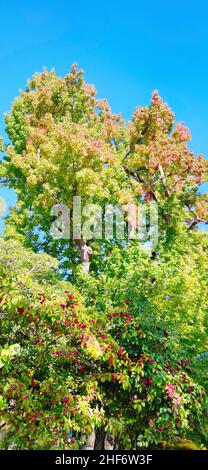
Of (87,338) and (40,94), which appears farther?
(40,94)

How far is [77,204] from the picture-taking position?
34.8ft

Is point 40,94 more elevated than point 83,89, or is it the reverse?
point 83,89

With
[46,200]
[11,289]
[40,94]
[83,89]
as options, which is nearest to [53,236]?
[46,200]

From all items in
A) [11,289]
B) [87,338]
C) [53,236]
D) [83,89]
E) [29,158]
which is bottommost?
[87,338]

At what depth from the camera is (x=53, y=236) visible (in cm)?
1211

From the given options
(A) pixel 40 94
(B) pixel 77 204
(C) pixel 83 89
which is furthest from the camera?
(C) pixel 83 89
